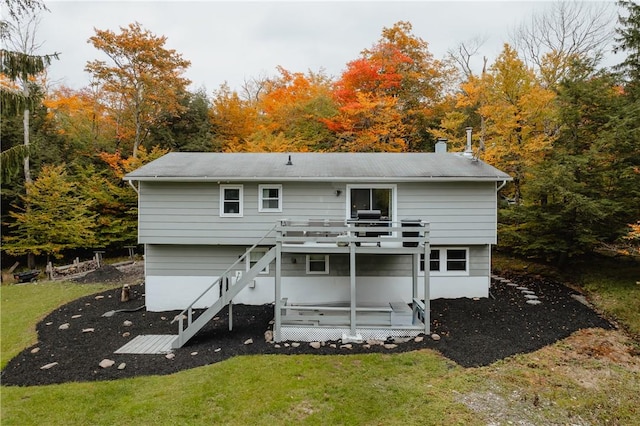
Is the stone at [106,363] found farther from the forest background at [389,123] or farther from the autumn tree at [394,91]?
the autumn tree at [394,91]

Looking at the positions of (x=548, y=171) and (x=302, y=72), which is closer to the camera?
(x=548, y=171)

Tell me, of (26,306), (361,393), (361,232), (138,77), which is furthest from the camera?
(138,77)

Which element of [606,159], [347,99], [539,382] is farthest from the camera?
[347,99]

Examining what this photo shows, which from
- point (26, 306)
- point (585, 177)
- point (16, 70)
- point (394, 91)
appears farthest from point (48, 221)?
point (585, 177)

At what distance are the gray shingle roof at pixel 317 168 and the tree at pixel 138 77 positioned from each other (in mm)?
10991

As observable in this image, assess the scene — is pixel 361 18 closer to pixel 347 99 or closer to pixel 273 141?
pixel 347 99

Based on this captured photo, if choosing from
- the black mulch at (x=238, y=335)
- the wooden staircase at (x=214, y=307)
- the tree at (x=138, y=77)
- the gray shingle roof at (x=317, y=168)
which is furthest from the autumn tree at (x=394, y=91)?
the wooden staircase at (x=214, y=307)

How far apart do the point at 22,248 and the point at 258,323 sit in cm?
1465

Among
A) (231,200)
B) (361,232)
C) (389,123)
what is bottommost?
(361,232)

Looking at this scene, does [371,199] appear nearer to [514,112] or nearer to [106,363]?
[106,363]

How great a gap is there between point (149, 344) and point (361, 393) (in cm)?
563

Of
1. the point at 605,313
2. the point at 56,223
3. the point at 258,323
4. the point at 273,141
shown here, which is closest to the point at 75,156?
the point at 56,223

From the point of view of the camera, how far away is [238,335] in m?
8.77

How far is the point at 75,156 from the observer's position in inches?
831
